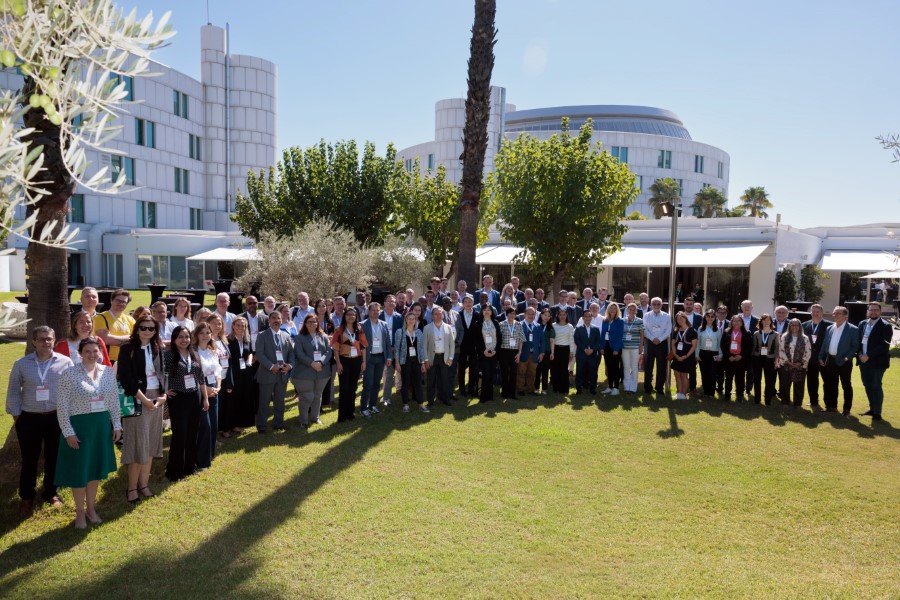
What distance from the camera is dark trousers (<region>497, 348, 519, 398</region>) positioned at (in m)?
10.2

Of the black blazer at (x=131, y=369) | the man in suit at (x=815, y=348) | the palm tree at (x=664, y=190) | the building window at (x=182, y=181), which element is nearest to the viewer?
the black blazer at (x=131, y=369)

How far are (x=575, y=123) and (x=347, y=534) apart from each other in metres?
74.6

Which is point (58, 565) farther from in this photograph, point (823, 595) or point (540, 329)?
point (540, 329)

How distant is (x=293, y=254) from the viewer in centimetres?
1778

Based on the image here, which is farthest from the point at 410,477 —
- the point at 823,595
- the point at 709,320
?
the point at 709,320

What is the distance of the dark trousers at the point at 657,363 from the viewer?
10633 mm

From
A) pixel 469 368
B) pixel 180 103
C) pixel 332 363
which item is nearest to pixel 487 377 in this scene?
pixel 469 368

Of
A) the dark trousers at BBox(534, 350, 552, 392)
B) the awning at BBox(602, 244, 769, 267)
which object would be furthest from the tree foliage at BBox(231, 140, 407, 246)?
the dark trousers at BBox(534, 350, 552, 392)

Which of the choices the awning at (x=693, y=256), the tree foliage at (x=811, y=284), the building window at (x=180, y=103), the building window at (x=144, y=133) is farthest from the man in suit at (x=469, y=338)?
the building window at (x=180, y=103)

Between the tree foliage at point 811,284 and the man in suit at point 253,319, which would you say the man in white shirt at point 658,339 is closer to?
the man in suit at point 253,319

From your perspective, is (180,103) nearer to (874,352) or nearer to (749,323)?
(749,323)

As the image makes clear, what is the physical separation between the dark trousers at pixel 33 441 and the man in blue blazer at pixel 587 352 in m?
7.95

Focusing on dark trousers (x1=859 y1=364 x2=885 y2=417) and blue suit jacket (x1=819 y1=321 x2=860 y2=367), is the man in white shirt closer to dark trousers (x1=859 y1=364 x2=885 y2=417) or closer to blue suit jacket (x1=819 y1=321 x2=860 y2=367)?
blue suit jacket (x1=819 y1=321 x2=860 y2=367)

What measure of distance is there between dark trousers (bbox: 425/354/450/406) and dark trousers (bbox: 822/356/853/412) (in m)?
6.12
